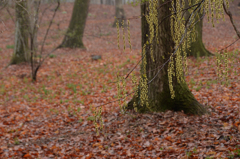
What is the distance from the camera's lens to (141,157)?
4352mm

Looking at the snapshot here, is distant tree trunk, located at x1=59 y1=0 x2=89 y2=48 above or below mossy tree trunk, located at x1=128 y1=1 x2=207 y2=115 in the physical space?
above

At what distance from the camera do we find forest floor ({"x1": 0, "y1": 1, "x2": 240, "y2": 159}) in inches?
178

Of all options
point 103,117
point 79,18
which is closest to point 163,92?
point 103,117

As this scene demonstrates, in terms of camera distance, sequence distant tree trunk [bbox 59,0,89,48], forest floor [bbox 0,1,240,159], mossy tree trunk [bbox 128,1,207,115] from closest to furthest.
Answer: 1. forest floor [bbox 0,1,240,159]
2. mossy tree trunk [bbox 128,1,207,115]
3. distant tree trunk [bbox 59,0,89,48]

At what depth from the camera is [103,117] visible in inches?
261

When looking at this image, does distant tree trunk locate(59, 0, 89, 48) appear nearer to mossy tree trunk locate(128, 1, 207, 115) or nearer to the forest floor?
the forest floor

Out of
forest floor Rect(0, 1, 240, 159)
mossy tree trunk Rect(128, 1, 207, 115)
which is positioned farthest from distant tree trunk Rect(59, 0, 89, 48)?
mossy tree trunk Rect(128, 1, 207, 115)

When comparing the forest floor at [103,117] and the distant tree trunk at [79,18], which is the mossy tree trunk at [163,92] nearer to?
the forest floor at [103,117]

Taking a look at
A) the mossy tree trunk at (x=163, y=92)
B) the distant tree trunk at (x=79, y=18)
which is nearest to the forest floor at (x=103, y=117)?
the mossy tree trunk at (x=163, y=92)

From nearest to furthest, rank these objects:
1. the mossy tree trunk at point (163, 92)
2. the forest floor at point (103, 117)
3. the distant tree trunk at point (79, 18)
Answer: the forest floor at point (103, 117)
the mossy tree trunk at point (163, 92)
the distant tree trunk at point (79, 18)

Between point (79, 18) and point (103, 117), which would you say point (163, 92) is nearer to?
point (103, 117)

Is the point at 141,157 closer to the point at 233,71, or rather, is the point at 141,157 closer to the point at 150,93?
the point at 150,93

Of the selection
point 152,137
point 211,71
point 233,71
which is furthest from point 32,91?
point 233,71

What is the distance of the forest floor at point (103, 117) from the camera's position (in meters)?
4.51
